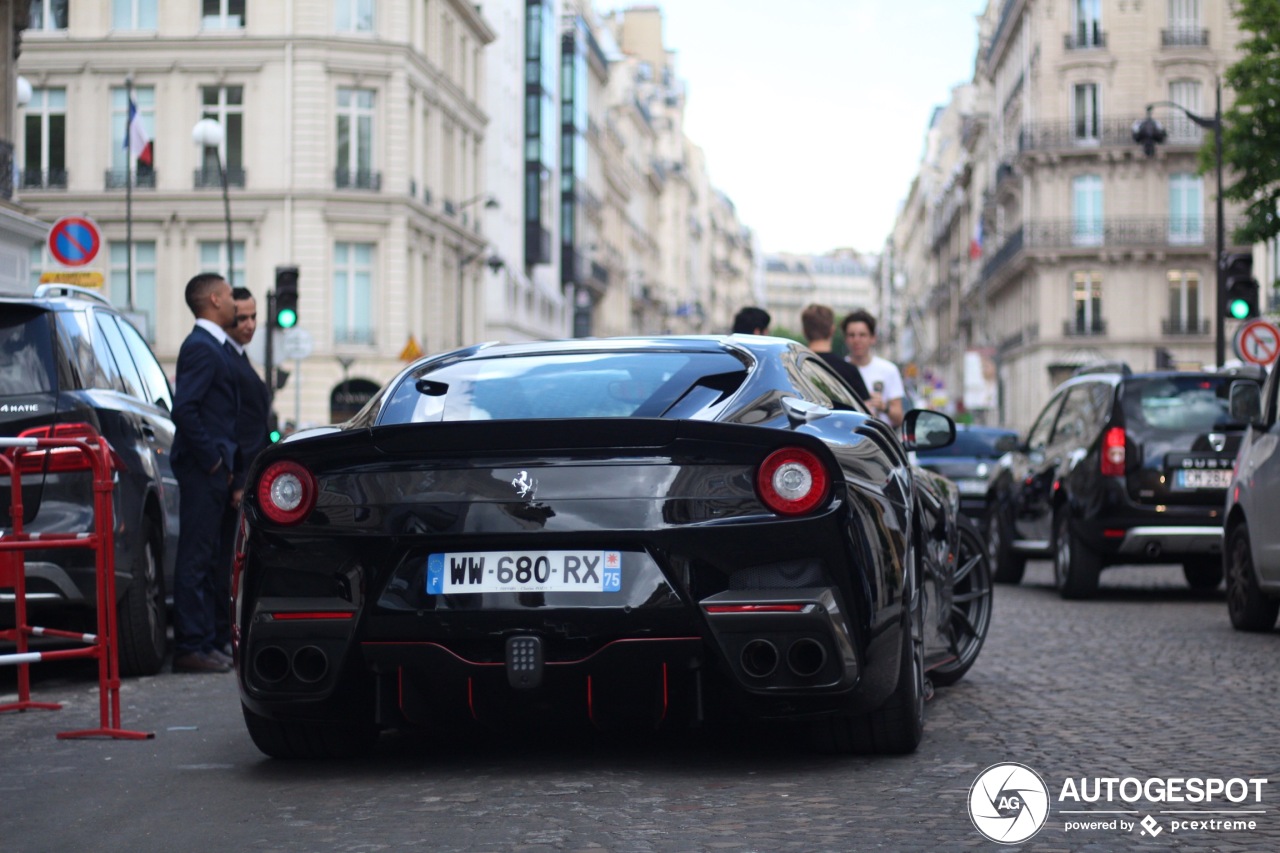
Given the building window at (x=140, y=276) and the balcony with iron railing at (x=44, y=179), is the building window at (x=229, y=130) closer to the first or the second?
the building window at (x=140, y=276)

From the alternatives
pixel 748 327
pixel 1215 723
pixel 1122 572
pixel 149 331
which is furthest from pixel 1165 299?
pixel 1215 723

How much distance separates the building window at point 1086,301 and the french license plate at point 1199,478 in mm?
55076

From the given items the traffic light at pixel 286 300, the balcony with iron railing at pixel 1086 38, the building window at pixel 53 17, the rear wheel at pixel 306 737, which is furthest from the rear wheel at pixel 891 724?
the balcony with iron railing at pixel 1086 38

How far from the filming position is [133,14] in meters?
56.7

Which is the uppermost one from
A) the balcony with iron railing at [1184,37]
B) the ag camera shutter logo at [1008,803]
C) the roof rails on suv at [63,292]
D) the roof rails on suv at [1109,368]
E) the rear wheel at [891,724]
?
the balcony with iron railing at [1184,37]

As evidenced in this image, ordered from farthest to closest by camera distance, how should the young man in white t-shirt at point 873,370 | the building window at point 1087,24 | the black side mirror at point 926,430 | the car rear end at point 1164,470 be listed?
the building window at point 1087,24, the car rear end at point 1164,470, the young man in white t-shirt at point 873,370, the black side mirror at point 926,430

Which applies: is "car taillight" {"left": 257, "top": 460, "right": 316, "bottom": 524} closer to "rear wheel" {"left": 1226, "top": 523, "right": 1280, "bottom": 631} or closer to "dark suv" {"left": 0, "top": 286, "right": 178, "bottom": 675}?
"dark suv" {"left": 0, "top": 286, "right": 178, "bottom": 675}

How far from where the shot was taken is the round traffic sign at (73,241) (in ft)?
62.7

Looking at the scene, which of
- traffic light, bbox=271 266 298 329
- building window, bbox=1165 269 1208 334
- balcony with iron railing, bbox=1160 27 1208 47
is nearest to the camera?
traffic light, bbox=271 266 298 329

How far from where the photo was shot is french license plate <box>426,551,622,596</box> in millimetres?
6051

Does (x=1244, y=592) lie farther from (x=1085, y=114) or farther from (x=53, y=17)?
(x=1085, y=114)

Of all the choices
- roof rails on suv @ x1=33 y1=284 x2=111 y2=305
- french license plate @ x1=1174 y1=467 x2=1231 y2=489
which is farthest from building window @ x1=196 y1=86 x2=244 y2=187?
roof rails on suv @ x1=33 y1=284 x2=111 y2=305

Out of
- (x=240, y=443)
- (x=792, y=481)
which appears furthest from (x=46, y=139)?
(x=792, y=481)

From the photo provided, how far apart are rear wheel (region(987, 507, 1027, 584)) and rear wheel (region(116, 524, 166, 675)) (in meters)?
9.48
